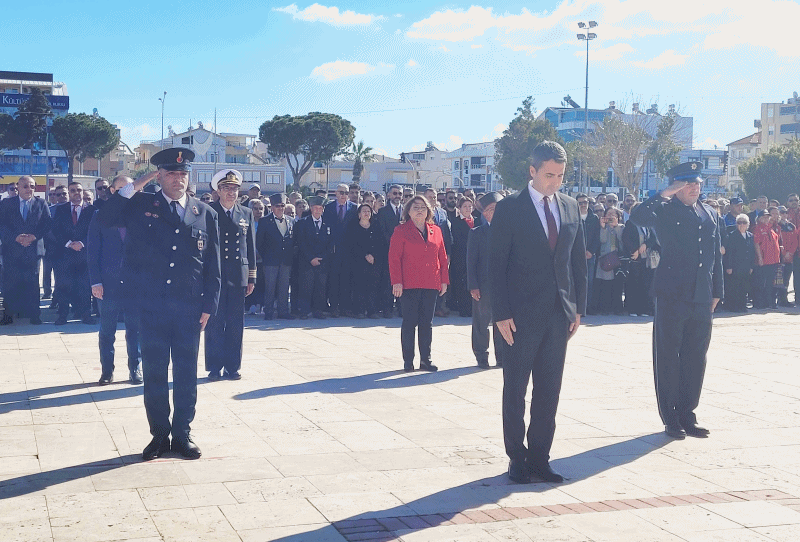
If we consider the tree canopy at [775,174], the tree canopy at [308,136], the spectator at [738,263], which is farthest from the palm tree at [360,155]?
the spectator at [738,263]

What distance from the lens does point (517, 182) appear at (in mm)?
68375

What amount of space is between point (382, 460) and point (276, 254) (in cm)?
916

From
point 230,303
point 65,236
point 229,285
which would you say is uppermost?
point 65,236

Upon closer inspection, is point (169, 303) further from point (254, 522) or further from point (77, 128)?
point (77, 128)

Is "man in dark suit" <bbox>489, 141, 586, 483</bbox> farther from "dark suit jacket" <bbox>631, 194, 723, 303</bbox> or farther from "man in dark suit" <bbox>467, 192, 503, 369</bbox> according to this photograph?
"man in dark suit" <bbox>467, 192, 503, 369</bbox>

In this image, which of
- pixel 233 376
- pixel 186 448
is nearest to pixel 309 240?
pixel 233 376

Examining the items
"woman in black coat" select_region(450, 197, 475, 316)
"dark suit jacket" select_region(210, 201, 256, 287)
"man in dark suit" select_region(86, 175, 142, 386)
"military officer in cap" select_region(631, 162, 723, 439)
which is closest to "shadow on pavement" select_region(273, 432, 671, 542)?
"military officer in cap" select_region(631, 162, 723, 439)

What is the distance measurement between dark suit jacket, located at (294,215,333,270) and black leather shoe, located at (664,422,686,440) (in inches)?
349

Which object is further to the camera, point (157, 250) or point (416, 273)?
point (416, 273)

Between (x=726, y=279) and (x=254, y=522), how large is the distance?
14.9 m

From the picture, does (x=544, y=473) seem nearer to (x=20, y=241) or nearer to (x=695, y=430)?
(x=695, y=430)

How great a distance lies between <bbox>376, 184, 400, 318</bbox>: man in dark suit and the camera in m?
15.6

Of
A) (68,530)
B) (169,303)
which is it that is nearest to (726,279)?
(169,303)

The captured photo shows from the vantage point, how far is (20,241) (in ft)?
45.1
